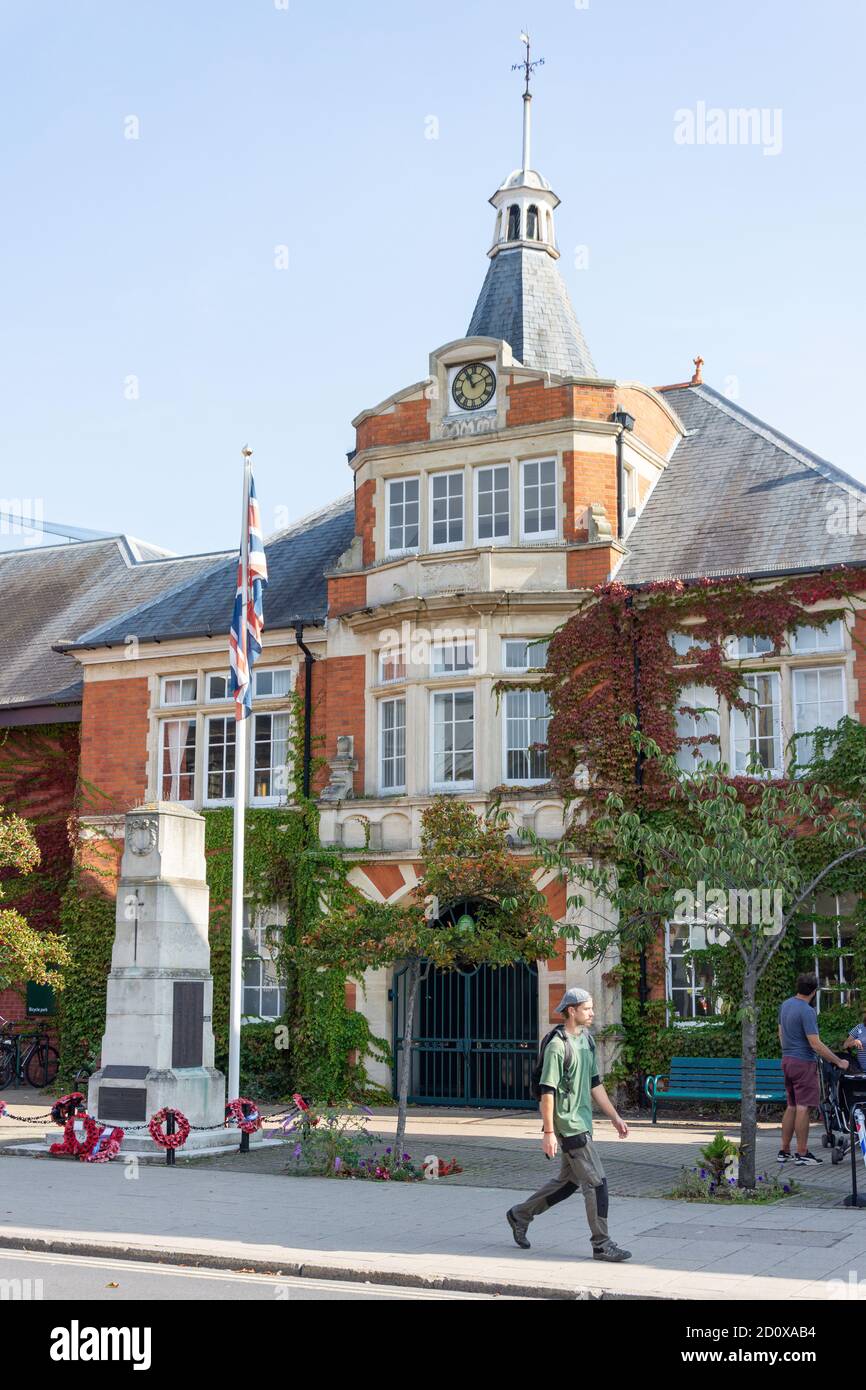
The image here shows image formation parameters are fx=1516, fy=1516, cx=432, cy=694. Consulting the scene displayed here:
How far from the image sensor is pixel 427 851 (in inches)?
648

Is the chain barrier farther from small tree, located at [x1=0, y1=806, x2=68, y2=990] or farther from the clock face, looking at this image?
the clock face

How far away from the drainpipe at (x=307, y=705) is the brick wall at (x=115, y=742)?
3.30m

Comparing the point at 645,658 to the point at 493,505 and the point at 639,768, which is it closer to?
the point at 639,768

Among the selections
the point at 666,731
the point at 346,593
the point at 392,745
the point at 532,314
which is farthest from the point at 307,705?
the point at 532,314

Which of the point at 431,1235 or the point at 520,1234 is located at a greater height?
the point at 520,1234

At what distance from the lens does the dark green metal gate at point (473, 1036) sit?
2203 cm

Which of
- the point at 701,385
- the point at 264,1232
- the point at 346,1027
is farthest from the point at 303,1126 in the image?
the point at 701,385

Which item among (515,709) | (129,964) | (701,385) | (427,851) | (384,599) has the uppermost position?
(701,385)

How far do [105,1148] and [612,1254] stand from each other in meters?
8.10

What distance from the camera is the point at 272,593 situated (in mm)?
26547

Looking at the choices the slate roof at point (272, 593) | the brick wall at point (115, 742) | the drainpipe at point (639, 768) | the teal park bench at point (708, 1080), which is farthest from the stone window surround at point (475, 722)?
the brick wall at point (115, 742)

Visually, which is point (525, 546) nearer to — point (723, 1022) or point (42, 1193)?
point (723, 1022)

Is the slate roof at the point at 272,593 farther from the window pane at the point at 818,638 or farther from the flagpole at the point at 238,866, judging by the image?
the window pane at the point at 818,638
